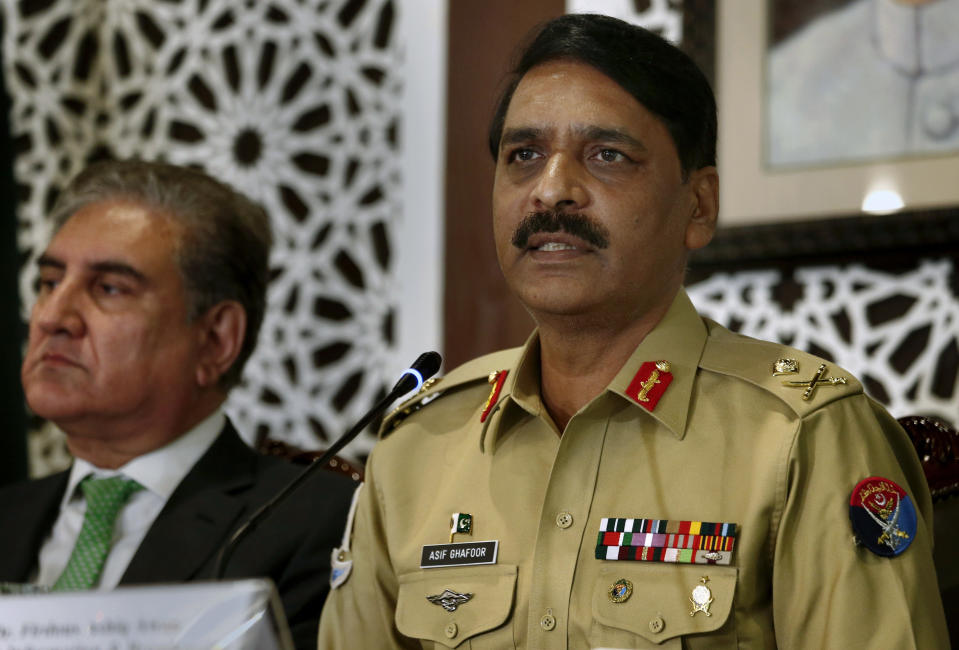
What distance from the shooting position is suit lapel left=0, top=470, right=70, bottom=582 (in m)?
2.21

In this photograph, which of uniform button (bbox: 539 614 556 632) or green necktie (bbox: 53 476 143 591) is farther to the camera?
green necktie (bbox: 53 476 143 591)

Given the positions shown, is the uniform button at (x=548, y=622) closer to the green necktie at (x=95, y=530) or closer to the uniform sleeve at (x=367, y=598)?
the uniform sleeve at (x=367, y=598)

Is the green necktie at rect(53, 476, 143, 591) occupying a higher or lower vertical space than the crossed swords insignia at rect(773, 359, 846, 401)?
lower

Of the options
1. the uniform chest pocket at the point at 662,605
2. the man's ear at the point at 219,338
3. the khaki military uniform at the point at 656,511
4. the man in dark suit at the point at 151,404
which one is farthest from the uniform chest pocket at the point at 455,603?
the man's ear at the point at 219,338

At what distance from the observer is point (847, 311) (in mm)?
2535

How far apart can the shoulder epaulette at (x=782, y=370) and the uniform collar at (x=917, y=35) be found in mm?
1052

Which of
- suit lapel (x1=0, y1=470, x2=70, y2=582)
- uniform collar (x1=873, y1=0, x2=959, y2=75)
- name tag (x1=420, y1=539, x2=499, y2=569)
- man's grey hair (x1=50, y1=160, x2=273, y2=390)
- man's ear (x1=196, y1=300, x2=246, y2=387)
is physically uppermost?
uniform collar (x1=873, y1=0, x2=959, y2=75)

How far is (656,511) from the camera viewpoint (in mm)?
1546

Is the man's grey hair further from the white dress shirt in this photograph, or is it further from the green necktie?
the green necktie

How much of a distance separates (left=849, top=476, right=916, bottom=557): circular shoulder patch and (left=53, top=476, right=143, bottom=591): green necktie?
4.36 feet

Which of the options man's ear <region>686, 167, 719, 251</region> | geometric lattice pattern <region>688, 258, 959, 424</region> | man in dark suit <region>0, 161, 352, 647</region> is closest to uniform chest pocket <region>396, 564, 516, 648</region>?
man in dark suit <region>0, 161, 352, 647</region>

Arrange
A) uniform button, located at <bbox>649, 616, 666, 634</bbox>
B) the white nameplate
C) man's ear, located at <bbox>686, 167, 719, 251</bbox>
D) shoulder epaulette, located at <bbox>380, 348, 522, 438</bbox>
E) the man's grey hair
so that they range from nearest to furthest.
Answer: the white nameplate < uniform button, located at <bbox>649, 616, 666, 634</bbox> < man's ear, located at <bbox>686, 167, 719, 251</bbox> < shoulder epaulette, located at <bbox>380, 348, 522, 438</bbox> < the man's grey hair

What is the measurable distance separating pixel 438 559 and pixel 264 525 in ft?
1.86

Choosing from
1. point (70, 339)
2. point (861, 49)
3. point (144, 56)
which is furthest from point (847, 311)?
point (144, 56)
